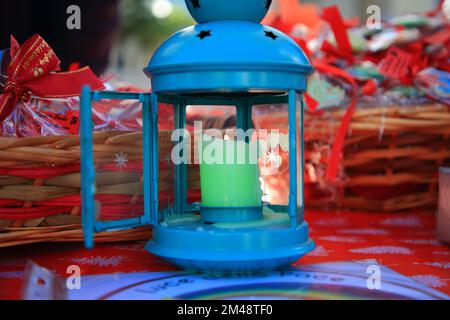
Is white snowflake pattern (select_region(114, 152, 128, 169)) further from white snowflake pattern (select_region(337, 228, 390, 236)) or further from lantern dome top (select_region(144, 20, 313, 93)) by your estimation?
white snowflake pattern (select_region(337, 228, 390, 236))

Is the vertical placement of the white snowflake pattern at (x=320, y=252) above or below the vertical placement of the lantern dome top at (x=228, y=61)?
below

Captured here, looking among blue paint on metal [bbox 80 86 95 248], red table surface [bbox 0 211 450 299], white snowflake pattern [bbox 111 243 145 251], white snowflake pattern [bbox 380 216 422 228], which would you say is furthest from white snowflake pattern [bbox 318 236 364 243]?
blue paint on metal [bbox 80 86 95 248]

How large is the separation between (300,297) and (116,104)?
43 centimetres

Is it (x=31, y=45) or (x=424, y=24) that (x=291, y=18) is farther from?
(x=31, y=45)

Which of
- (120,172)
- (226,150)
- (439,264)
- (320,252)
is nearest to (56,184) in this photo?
(120,172)

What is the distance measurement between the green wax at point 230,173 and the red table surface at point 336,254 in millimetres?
92

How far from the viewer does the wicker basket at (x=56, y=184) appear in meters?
0.71

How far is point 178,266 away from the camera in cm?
67

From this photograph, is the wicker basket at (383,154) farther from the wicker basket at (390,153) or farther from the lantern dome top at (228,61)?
the lantern dome top at (228,61)

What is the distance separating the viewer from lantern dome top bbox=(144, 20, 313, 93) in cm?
63

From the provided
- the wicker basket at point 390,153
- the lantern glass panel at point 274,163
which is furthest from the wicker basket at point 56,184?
the wicker basket at point 390,153

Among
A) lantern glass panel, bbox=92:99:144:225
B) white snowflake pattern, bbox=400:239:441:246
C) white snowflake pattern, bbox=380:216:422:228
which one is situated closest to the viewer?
lantern glass panel, bbox=92:99:144:225

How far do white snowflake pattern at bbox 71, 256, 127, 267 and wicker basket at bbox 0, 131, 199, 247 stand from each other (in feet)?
0.09
